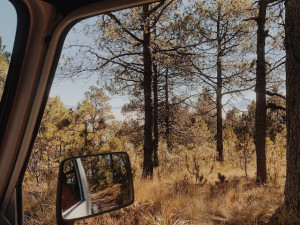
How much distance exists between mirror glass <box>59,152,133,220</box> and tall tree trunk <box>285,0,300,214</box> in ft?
10.0

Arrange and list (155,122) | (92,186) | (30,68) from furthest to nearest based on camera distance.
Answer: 1. (155,122)
2. (92,186)
3. (30,68)

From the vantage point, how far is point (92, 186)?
1274 mm

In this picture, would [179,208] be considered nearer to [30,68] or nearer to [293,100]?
[293,100]

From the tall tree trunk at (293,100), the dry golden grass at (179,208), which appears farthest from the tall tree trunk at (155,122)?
the tall tree trunk at (293,100)

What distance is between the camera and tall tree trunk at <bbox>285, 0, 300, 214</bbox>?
146 inches

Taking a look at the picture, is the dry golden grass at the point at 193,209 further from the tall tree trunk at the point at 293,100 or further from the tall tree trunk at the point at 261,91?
the tall tree trunk at the point at 261,91

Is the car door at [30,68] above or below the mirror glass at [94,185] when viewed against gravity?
above

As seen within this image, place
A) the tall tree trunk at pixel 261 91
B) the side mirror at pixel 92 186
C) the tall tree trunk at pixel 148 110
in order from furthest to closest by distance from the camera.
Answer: the tall tree trunk at pixel 148 110, the tall tree trunk at pixel 261 91, the side mirror at pixel 92 186

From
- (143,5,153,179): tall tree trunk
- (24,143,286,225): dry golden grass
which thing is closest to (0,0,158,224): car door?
(24,143,286,225): dry golden grass

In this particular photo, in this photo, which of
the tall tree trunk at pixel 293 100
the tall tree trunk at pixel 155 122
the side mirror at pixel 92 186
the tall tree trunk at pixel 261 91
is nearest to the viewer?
the side mirror at pixel 92 186

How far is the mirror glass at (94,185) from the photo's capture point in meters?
1.10

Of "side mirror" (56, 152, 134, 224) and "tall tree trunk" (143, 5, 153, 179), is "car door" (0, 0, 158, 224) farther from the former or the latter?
"tall tree trunk" (143, 5, 153, 179)

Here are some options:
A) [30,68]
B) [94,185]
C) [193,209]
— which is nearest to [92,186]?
[94,185]

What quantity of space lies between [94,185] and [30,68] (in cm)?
59
